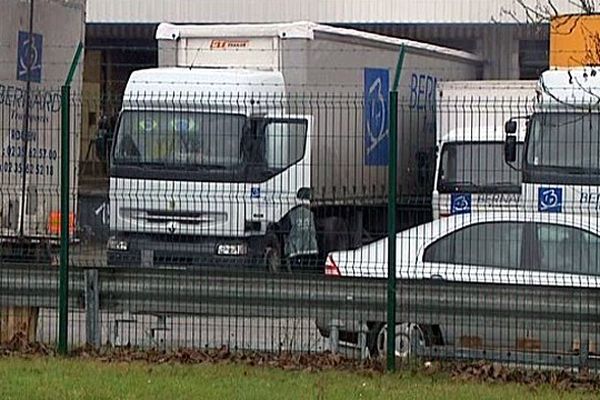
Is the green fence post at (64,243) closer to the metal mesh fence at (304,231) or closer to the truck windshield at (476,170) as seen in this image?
the metal mesh fence at (304,231)

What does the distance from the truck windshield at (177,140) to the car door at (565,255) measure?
17.2 feet

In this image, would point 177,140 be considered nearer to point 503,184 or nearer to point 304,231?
point 304,231

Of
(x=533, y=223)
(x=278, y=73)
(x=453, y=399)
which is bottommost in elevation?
(x=453, y=399)

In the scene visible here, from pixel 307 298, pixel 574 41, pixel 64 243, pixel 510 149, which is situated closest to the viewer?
pixel 307 298

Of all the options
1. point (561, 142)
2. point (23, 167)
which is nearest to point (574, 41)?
point (561, 142)

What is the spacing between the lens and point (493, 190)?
55.9 feet

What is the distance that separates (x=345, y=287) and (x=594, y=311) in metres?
2.10

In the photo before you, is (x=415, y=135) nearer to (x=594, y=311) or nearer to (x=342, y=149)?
(x=342, y=149)

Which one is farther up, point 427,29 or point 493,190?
point 427,29

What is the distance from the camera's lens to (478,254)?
557 inches

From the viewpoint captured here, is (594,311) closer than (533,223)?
Yes

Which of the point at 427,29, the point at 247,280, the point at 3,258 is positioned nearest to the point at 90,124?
the point at 3,258

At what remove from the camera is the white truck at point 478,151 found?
1673cm

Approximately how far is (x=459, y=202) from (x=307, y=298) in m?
6.96
